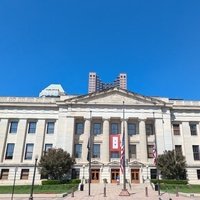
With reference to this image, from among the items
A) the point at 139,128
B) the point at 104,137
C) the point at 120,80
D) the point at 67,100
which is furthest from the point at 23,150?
the point at 120,80

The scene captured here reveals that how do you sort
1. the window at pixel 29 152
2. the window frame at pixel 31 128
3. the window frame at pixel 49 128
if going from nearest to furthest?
the window at pixel 29 152 → the window frame at pixel 31 128 → the window frame at pixel 49 128

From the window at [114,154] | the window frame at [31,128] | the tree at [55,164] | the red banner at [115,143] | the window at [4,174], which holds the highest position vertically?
the window frame at [31,128]

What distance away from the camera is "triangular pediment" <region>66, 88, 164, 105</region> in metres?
49.3

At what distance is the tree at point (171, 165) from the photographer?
3989 centimetres

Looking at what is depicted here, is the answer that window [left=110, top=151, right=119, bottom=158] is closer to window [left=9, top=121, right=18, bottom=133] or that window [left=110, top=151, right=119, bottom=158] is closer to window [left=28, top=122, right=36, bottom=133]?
window [left=28, top=122, right=36, bottom=133]

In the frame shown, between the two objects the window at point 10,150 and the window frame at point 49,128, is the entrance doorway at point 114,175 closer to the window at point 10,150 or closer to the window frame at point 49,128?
the window frame at point 49,128

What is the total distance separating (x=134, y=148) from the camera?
1869 inches

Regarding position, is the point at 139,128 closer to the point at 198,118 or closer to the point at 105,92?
the point at 105,92

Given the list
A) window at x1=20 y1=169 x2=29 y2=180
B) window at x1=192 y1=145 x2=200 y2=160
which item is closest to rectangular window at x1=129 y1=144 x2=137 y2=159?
window at x1=192 y1=145 x2=200 y2=160

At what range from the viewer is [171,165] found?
1572 inches

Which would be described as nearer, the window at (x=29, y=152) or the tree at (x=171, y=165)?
the tree at (x=171, y=165)

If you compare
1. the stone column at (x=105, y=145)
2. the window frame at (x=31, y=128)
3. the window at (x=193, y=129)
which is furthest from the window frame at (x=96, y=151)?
the window at (x=193, y=129)

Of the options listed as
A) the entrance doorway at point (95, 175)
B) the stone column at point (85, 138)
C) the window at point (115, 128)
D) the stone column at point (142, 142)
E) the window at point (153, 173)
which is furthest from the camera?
the window at point (115, 128)

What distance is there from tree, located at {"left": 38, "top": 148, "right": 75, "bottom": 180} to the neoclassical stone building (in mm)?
4509
